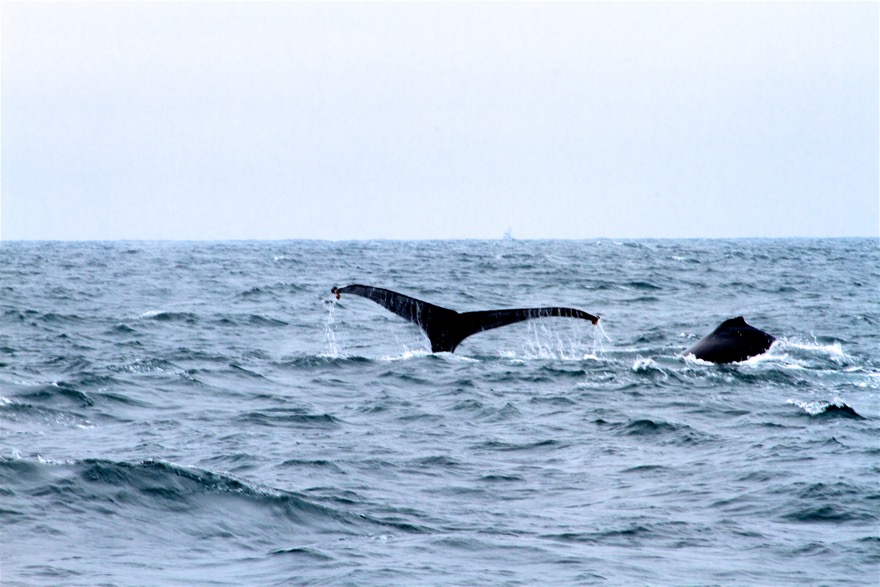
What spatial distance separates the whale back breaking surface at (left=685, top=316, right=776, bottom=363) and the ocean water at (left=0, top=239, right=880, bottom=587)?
0.39 m

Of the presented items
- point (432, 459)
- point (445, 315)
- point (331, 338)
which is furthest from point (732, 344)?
point (432, 459)

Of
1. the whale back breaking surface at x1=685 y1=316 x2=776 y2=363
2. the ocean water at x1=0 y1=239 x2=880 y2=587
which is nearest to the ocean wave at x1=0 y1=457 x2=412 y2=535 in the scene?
the ocean water at x1=0 y1=239 x2=880 y2=587

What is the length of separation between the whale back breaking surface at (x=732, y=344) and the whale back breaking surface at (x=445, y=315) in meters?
3.52

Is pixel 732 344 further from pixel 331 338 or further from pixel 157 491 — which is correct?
pixel 157 491

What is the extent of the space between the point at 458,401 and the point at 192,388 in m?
3.75

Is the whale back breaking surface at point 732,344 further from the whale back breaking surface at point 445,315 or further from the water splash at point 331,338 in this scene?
the water splash at point 331,338

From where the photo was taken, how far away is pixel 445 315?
16500mm

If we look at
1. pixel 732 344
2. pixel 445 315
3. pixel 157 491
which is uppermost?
pixel 445 315

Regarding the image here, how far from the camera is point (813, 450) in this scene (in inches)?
446

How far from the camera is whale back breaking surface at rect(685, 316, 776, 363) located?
58.4 ft

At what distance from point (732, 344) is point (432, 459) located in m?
8.79

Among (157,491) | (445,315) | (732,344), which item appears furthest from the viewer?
(732,344)

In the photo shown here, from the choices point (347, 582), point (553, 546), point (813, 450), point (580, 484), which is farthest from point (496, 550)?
point (813, 450)

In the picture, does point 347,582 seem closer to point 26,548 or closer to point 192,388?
point 26,548
